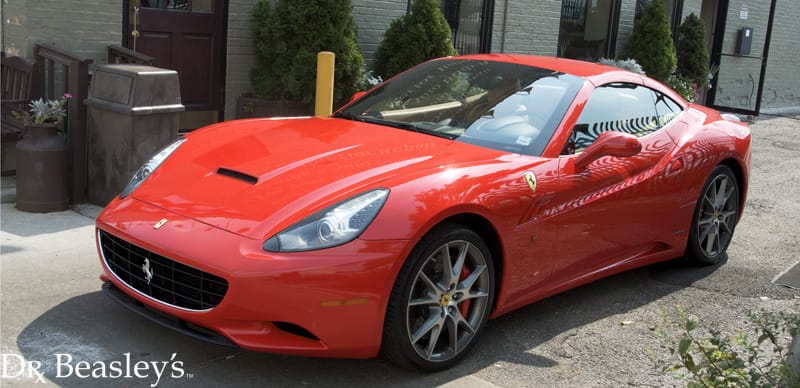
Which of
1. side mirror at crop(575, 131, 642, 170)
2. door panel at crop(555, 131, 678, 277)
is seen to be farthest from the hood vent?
side mirror at crop(575, 131, 642, 170)

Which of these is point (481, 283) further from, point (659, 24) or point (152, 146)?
point (659, 24)

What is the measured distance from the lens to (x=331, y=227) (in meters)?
3.69

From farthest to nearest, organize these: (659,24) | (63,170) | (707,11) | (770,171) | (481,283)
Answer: (707,11), (659,24), (770,171), (63,170), (481,283)

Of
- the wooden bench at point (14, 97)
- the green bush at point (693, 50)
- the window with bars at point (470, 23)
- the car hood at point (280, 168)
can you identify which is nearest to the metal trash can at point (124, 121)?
the wooden bench at point (14, 97)

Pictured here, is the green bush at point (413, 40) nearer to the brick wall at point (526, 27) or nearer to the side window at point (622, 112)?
the brick wall at point (526, 27)

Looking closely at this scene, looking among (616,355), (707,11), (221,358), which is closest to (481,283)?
(616,355)

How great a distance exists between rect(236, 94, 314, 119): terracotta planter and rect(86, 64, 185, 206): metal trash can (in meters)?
2.46

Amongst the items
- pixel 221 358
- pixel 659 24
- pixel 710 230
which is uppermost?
pixel 659 24

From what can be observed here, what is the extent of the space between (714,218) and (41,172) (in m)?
4.74

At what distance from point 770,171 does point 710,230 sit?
522 centimetres

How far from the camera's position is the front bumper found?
139 inches

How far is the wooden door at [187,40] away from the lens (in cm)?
835

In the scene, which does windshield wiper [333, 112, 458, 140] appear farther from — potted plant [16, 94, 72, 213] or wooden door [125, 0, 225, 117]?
wooden door [125, 0, 225, 117]

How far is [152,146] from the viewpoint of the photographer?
6465 millimetres
